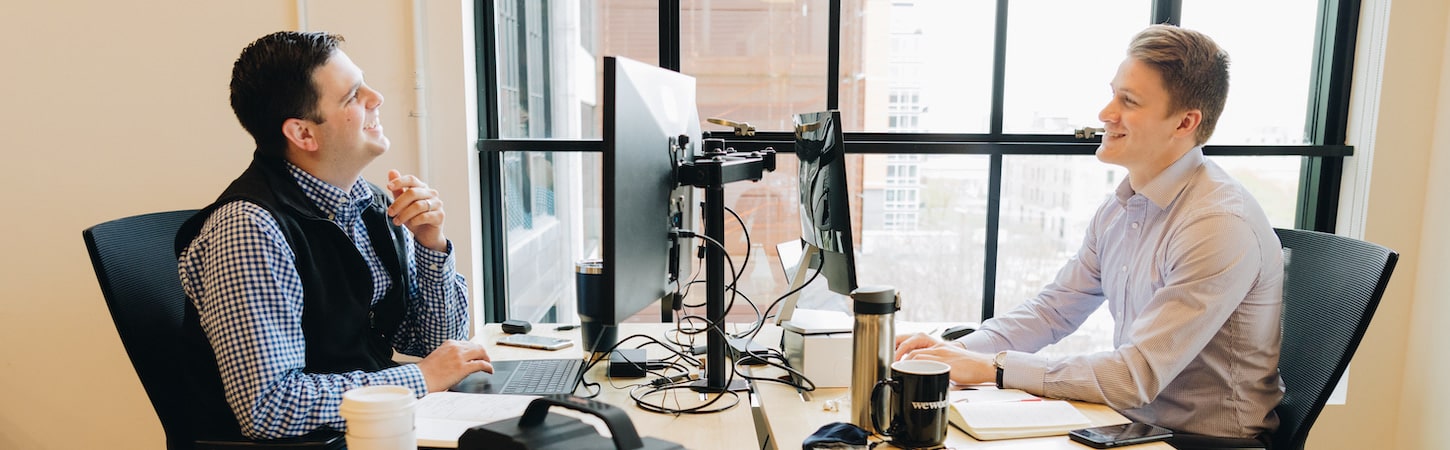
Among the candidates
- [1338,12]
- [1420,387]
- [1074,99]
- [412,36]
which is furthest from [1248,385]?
[412,36]

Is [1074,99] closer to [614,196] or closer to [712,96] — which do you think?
[712,96]

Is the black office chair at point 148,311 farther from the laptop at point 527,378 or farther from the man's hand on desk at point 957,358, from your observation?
the man's hand on desk at point 957,358

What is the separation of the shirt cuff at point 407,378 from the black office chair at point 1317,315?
124cm

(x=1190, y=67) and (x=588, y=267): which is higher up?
(x=1190, y=67)

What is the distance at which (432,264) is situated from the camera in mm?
1693

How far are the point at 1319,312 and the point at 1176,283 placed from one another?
0.29m

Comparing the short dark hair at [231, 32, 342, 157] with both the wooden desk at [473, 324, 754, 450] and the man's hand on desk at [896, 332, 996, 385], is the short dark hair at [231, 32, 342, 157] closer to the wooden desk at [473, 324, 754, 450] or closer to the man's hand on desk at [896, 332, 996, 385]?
the wooden desk at [473, 324, 754, 450]

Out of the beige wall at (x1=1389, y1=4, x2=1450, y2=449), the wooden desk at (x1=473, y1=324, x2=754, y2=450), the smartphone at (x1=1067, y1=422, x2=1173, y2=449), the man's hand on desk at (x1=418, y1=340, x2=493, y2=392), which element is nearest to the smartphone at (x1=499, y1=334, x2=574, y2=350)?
the wooden desk at (x1=473, y1=324, x2=754, y2=450)

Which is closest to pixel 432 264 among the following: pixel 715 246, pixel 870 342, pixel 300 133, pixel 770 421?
pixel 300 133

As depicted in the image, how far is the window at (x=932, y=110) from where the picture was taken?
243 cm

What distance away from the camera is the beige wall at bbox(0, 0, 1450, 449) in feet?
7.10

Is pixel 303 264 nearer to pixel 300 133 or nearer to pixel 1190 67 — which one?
pixel 300 133

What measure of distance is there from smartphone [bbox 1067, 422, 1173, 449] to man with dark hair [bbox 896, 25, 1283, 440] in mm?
147

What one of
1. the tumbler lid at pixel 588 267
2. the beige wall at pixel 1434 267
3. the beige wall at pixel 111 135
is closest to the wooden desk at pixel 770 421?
the tumbler lid at pixel 588 267
